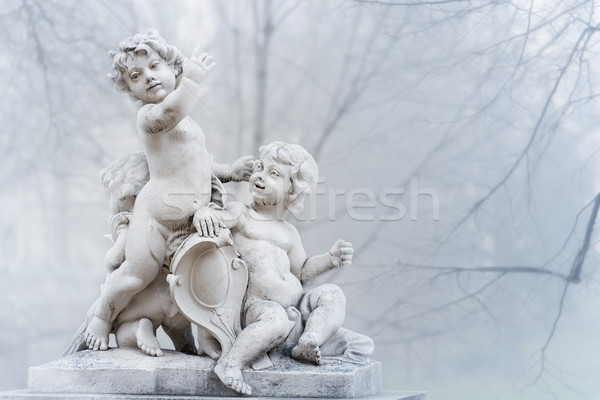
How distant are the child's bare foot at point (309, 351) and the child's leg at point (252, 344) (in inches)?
2.9

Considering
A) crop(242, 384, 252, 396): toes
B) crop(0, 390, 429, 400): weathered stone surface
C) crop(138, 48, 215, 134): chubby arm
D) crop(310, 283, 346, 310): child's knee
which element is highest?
crop(138, 48, 215, 134): chubby arm

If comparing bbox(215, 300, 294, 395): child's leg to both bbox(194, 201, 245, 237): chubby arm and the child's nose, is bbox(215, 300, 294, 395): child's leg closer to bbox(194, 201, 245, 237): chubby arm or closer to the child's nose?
bbox(194, 201, 245, 237): chubby arm

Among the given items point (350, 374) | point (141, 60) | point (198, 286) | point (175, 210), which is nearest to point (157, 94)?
point (141, 60)

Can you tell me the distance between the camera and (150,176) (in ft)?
10.5

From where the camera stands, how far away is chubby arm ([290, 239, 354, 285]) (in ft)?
10.7

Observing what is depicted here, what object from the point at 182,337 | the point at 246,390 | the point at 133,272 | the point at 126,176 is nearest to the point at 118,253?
the point at 133,272

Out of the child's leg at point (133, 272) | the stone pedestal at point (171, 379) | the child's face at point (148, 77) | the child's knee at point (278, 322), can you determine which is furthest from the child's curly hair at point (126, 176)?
the child's knee at point (278, 322)

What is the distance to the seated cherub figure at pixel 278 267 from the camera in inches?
116

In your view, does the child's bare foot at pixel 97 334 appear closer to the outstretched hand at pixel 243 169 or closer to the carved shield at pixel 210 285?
the carved shield at pixel 210 285

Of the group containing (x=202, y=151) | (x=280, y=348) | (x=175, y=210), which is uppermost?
(x=202, y=151)

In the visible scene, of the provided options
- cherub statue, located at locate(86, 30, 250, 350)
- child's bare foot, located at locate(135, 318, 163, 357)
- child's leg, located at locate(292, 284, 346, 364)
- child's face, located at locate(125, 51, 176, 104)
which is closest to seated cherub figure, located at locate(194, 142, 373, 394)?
child's leg, located at locate(292, 284, 346, 364)

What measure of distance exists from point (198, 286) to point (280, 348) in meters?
0.39

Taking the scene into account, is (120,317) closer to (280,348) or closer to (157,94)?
(280,348)

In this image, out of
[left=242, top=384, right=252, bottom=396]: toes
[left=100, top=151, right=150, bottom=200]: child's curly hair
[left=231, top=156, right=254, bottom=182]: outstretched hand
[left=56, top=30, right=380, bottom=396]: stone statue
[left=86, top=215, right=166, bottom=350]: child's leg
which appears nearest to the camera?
[left=242, top=384, right=252, bottom=396]: toes
